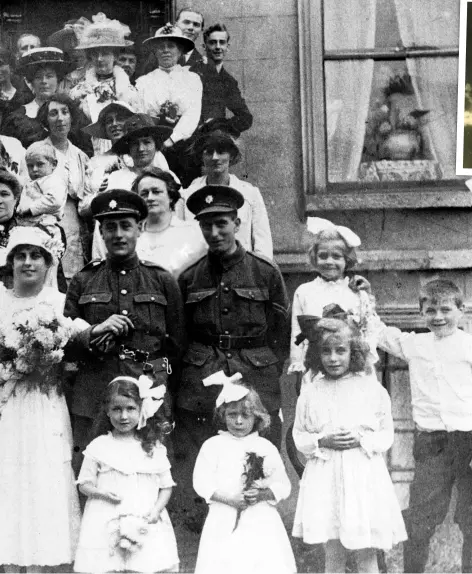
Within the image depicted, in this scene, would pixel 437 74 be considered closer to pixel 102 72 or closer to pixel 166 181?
pixel 166 181

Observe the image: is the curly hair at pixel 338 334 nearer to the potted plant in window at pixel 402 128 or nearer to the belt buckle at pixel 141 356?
the belt buckle at pixel 141 356

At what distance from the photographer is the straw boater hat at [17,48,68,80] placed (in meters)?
6.71

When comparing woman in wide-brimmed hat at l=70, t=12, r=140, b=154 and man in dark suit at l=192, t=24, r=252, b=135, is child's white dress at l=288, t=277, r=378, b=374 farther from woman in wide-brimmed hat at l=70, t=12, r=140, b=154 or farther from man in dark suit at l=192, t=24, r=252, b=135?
woman in wide-brimmed hat at l=70, t=12, r=140, b=154

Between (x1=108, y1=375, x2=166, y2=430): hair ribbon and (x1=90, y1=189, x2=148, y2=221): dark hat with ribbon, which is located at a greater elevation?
(x1=90, y1=189, x2=148, y2=221): dark hat with ribbon

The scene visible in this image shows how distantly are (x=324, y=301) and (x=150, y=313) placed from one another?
0.94 meters

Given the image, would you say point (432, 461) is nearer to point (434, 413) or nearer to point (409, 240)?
point (434, 413)

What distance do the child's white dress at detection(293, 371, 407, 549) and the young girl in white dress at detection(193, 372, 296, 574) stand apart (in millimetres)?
152

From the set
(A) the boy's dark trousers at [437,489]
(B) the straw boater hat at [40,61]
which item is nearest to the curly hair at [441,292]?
(A) the boy's dark trousers at [437,489]

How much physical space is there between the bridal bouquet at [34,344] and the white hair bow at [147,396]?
0.47 m

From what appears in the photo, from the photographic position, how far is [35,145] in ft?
20.9

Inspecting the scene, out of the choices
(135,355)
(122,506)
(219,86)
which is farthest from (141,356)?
(219,86)

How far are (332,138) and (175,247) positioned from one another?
144 centimetres

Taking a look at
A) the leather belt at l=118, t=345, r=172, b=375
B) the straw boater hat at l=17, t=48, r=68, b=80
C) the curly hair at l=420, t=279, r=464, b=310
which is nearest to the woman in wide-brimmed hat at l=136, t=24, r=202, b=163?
the straw boater hat at l=17, t=48, r=68, b=80

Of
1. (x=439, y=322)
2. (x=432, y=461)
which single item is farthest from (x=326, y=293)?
(x=432, y=461)
